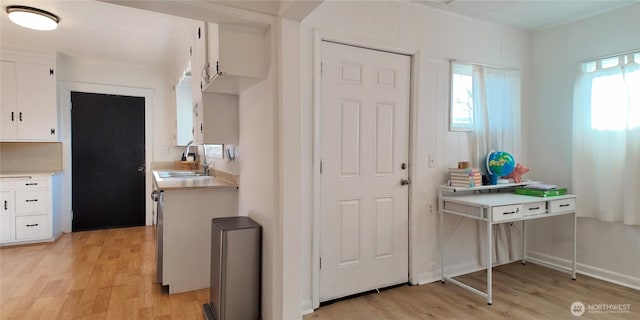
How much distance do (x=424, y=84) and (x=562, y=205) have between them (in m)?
1.68

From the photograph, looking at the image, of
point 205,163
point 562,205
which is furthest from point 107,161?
point 562,205

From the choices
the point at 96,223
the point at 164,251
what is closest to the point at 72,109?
the point at 96,223

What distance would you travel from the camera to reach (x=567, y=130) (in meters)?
3.41

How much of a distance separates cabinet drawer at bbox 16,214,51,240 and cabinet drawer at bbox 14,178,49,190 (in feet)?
1.16

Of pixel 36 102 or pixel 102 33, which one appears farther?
pixel 36 102

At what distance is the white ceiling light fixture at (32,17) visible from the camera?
2.93m

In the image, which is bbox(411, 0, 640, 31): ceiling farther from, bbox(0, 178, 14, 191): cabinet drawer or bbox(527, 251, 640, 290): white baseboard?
bbox(0, 178, 14, 191): cabinet drawer

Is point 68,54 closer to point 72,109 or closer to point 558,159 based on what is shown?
point 72,109

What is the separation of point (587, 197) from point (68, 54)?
647 centimetres

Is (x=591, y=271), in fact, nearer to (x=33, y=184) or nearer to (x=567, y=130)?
(x=567, y=130)

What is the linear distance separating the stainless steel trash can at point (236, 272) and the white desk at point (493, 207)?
1707 mm

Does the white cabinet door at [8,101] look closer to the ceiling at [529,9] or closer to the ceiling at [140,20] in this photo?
the ceiling at [140,20]

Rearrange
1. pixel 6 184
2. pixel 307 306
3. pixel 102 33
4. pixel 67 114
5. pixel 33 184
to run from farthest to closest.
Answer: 1. pixel 67 114
2. pixel 33 184
3. pixel 6 184
4. pixel 102 33
5. pixel 307 306

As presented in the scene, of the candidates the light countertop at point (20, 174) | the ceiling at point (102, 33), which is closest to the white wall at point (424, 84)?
the ceiling at point (102, 33)
